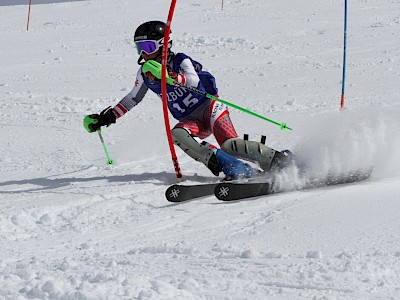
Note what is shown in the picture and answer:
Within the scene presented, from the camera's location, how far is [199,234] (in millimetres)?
4031

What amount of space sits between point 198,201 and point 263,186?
→ 0.52m

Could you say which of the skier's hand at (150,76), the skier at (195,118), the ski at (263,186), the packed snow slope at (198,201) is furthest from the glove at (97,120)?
the ski at (263,186)

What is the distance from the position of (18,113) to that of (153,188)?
183 inches

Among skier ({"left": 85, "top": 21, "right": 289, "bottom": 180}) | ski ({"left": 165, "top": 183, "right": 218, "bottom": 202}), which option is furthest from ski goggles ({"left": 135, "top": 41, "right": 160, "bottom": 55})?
ski ({"left": 165, "top": 183, "right": 218, "bottom": 202})

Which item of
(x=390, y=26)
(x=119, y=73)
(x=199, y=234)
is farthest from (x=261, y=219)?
(x=390, y=26)

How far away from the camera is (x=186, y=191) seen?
195 inches

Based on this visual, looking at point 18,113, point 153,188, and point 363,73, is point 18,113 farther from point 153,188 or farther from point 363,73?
point 363,73

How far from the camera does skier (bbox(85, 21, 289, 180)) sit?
17.5ft

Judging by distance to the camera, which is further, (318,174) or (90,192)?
(90,192)

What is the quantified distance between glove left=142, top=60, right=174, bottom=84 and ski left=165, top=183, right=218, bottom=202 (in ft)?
3.25

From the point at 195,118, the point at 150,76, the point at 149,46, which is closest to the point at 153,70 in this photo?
the point at 150,76

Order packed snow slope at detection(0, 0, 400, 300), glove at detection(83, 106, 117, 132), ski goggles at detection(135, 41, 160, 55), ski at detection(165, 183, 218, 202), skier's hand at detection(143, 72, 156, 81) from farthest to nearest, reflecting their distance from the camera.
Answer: glove at detection(83, 106, 117, 132), ski goggles at detection(135, 41, 160, 55), skier's hand at detection(143, 72, 156, 81), ski at detection(165, 183, 218, 202), packed snow slope at detection(0, 0, 400, 300)

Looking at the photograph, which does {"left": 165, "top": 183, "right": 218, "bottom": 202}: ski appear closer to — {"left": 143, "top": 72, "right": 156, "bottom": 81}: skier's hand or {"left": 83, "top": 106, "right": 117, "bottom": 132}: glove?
{"left": 143, "top": 72, "right": 156, "bottom": 81}: skier's hand

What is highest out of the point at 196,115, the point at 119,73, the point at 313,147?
the point at 119,73
